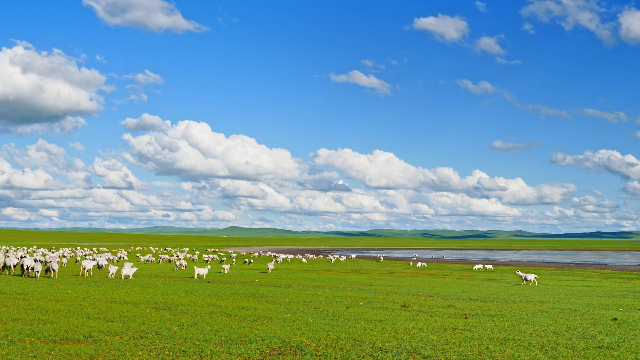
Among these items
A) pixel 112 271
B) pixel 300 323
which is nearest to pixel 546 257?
pixel 112 271

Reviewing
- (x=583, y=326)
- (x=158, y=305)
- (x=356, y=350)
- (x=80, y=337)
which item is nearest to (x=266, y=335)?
(x=356, y=350)

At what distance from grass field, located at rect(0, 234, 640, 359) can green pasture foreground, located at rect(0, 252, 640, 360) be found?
4 centimetres

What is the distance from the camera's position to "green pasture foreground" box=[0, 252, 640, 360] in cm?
1698

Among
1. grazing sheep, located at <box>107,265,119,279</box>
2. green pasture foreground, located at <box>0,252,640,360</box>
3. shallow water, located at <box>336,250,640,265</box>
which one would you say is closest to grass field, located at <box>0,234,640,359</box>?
green pasture foreground, located at <box>0,252,640,360</box>

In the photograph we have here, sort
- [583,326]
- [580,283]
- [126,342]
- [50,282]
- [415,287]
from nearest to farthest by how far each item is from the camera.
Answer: [126,342], [583,326], [50,282], [415,287], [580,283]

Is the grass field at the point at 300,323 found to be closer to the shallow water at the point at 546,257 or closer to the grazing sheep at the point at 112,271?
the grazing sheep at the point at 112,271

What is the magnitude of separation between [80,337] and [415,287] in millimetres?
25266

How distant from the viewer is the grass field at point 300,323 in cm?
1698

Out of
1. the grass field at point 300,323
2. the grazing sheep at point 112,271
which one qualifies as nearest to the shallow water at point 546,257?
the grazing sheep at point 112,271

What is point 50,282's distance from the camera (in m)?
34.1

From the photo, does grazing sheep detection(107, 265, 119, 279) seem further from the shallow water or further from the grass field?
the shallow water

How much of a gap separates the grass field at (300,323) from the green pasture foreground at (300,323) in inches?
1.7

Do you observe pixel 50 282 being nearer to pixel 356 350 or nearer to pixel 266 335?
pixel 266 335

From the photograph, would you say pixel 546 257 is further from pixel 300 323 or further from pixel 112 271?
pixel 300 323
